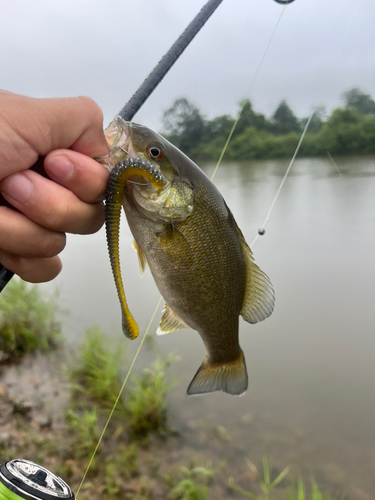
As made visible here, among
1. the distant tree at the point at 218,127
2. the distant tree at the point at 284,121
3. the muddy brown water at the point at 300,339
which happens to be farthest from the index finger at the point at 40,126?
the distant tree at the point at 284,121

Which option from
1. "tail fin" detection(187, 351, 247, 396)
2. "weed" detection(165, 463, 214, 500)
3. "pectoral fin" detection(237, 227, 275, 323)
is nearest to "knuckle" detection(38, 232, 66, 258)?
"pectoral fin" detection(237, 227, 275, 323)

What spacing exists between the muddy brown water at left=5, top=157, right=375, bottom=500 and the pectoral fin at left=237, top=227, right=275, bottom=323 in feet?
7.16

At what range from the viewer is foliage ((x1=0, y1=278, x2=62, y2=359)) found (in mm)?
3618

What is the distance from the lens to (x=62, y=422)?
9.16 ft

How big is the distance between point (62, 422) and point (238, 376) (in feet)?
7.38

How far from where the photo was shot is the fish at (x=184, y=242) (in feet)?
2.77

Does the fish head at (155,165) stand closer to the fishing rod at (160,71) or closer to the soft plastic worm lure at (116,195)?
the soft plastic worm lure at (116,195)

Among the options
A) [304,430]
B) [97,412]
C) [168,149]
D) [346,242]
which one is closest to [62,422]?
[97,412]

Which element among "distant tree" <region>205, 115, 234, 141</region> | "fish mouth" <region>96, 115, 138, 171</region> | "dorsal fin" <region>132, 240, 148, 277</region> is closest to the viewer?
"fish mouth" <region>96, 115, 138, 171</region>

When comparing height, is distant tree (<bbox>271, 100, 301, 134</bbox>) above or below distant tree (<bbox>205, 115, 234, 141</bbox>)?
above

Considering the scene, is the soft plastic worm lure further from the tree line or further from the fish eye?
the tree line

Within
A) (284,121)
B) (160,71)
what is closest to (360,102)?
(284,121)

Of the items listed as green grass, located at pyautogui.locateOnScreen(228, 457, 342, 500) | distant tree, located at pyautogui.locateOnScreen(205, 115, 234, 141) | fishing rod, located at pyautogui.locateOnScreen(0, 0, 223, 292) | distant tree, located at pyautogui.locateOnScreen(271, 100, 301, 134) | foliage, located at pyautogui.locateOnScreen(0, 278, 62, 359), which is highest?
distant tree, located at pyautogui.locateOnScreen(271, 100, 301, 134)

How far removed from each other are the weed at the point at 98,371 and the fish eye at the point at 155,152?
252 cm
